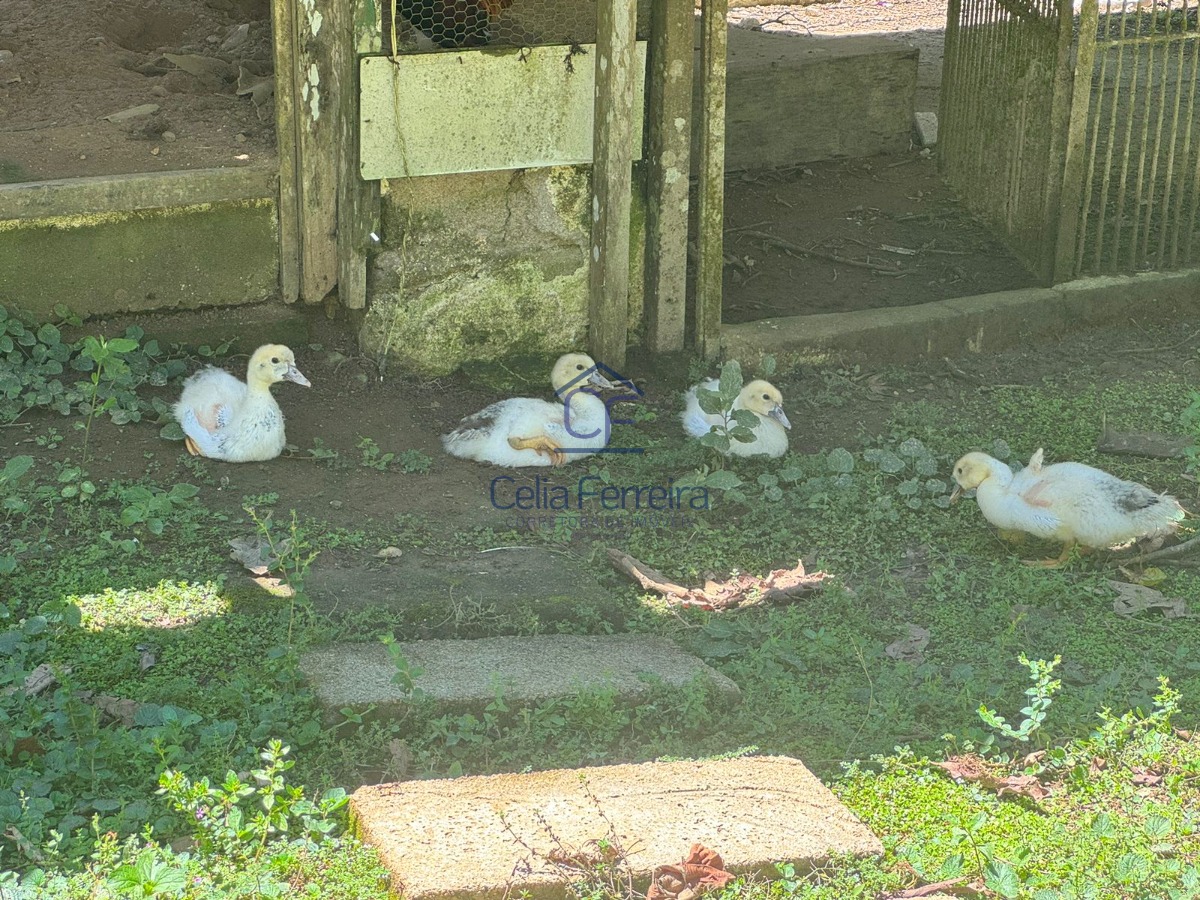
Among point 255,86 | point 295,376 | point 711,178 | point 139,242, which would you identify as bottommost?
point 295,376

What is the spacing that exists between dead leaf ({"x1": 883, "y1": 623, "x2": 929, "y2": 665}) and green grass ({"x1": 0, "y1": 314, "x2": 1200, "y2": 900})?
0.03 m

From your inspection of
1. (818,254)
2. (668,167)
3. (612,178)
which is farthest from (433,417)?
(818,254)

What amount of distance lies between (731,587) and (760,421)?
3.74ft

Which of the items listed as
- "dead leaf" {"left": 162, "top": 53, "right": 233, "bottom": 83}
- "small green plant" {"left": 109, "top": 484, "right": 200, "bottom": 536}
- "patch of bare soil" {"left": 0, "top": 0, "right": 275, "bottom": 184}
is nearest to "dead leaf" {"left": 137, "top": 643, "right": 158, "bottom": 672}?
"small green plant" {"left": 109, "top": 484, "right": 200, "bottom": 536}

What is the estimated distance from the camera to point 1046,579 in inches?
227

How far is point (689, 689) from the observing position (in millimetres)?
4762

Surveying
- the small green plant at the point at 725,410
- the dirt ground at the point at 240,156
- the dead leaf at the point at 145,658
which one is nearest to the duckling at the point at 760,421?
the small green plant at the point at 725,410

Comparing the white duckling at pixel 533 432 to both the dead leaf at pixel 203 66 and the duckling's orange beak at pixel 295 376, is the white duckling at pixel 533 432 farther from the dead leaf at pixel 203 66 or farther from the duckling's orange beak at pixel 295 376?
the dead leaf at pixel 203 66

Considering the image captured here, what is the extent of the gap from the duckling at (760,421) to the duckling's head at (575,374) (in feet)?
1.70

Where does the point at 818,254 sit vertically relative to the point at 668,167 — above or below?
below

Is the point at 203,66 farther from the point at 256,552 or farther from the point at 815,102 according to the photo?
the point at 815,102

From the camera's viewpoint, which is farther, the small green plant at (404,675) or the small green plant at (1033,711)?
the small green plant at (404,675)

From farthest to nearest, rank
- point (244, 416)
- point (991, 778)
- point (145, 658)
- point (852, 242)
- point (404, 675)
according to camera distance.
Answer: point (852, 242) < point (244, 416) < point (145, 658) < point (404, 675) < point (991, 778)

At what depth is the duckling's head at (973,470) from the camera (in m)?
6.16
